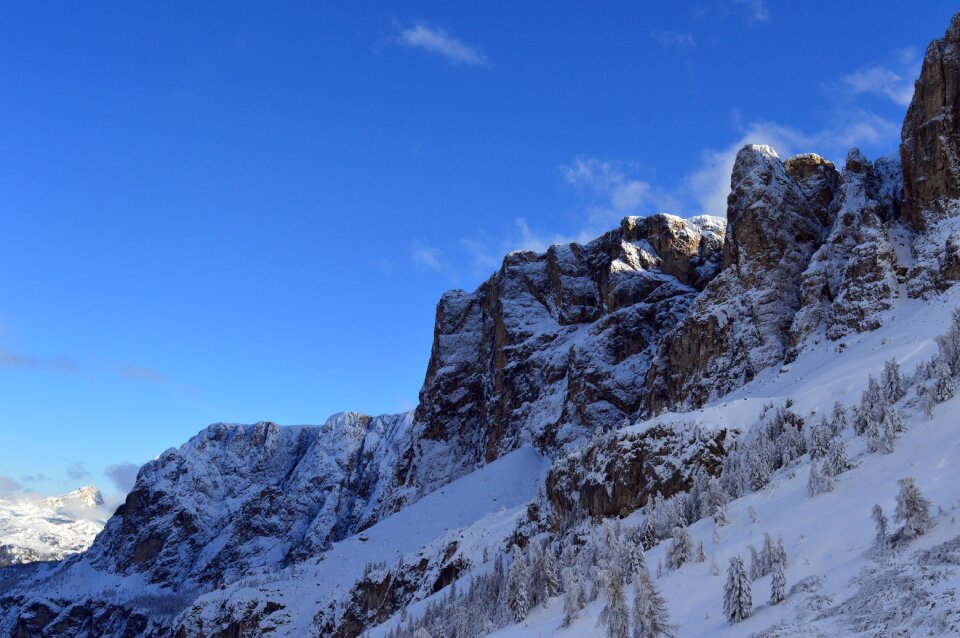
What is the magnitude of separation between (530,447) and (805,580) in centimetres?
11182

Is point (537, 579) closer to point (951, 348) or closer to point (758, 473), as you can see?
point (758, 473)

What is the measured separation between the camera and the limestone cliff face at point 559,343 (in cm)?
14425

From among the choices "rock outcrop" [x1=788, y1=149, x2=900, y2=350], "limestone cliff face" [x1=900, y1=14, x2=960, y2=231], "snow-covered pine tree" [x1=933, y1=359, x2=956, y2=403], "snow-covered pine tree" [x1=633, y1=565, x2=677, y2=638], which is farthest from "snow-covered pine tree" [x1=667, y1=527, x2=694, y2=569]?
"limestone cliff face" [x1=900, y1=14, x2=960, y2=231]

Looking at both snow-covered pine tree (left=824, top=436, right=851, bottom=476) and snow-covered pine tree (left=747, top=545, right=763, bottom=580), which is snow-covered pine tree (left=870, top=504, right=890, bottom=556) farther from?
snow-covered pine tree (left=824, top=436, right=851, bottom=476)

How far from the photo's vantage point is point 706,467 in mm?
80062

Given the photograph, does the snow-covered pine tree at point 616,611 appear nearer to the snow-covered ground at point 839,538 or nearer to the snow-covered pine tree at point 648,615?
the snow-covered pine tree at point 648,615

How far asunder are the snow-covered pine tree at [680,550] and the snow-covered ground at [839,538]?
89cm

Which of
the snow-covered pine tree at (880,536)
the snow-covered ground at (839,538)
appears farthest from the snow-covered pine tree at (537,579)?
the snow-covered pine tree at (880,536)

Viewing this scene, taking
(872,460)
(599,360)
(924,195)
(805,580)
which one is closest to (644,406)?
(599,360)

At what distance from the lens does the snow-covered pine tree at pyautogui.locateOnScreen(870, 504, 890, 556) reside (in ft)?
130

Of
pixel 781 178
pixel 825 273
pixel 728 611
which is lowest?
pixel 728 611

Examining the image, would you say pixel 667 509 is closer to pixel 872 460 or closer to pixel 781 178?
pixel 872 460

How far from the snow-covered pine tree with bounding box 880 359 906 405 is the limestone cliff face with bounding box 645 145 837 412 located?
3522 centimetres

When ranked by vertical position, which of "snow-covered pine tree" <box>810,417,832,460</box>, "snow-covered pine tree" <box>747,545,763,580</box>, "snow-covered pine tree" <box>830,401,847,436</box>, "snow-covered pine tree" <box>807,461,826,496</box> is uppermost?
"snow-covered pine tree" <box>830,401,847,436</box>
